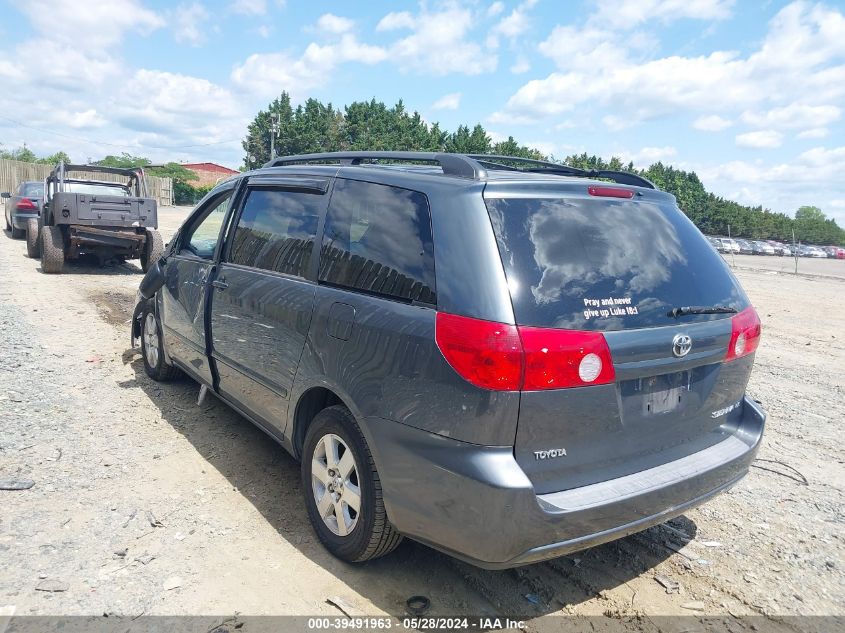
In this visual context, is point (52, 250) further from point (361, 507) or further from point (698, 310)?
point (698, 310)

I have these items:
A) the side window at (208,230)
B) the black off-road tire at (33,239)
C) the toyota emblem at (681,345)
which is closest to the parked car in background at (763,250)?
the black off-road tire at (33,239)

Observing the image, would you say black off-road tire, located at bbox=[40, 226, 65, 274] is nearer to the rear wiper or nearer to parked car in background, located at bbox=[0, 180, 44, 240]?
parked car in background, located at bbox=[0, 180, 44, 240]

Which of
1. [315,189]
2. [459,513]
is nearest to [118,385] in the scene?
[315,189]

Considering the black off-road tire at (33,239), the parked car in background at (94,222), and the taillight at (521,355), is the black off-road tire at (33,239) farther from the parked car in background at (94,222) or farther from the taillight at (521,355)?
the taillight at (521,355)

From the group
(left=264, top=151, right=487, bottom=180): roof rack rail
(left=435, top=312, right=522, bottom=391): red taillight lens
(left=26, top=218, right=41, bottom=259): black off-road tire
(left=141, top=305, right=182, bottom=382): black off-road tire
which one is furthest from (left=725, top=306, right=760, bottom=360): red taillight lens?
(left=26, top=218, right=41, bottom=259): black off-road tire

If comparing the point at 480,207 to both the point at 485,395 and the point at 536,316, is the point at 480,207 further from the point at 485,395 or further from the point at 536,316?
the point at 485,395

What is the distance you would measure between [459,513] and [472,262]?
0.96 m

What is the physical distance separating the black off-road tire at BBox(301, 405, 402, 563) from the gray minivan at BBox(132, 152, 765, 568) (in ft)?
0.03

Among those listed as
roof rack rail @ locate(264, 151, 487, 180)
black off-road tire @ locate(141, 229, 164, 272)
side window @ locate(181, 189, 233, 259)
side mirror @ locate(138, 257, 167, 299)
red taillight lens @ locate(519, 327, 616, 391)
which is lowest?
black off-road tire @ locate(141, 229, 164, 272)

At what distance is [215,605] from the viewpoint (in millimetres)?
2631

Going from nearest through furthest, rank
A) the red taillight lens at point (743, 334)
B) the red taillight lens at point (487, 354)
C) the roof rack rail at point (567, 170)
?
1. the red taillight lens at point (487, 354)
2. the red taillight lens at point (743, 334)
3. the roof rack rail at point (567, 170)

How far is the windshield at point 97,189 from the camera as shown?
41.0 feet

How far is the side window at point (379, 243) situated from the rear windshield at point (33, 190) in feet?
54.3

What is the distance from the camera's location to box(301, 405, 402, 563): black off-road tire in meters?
2.66
